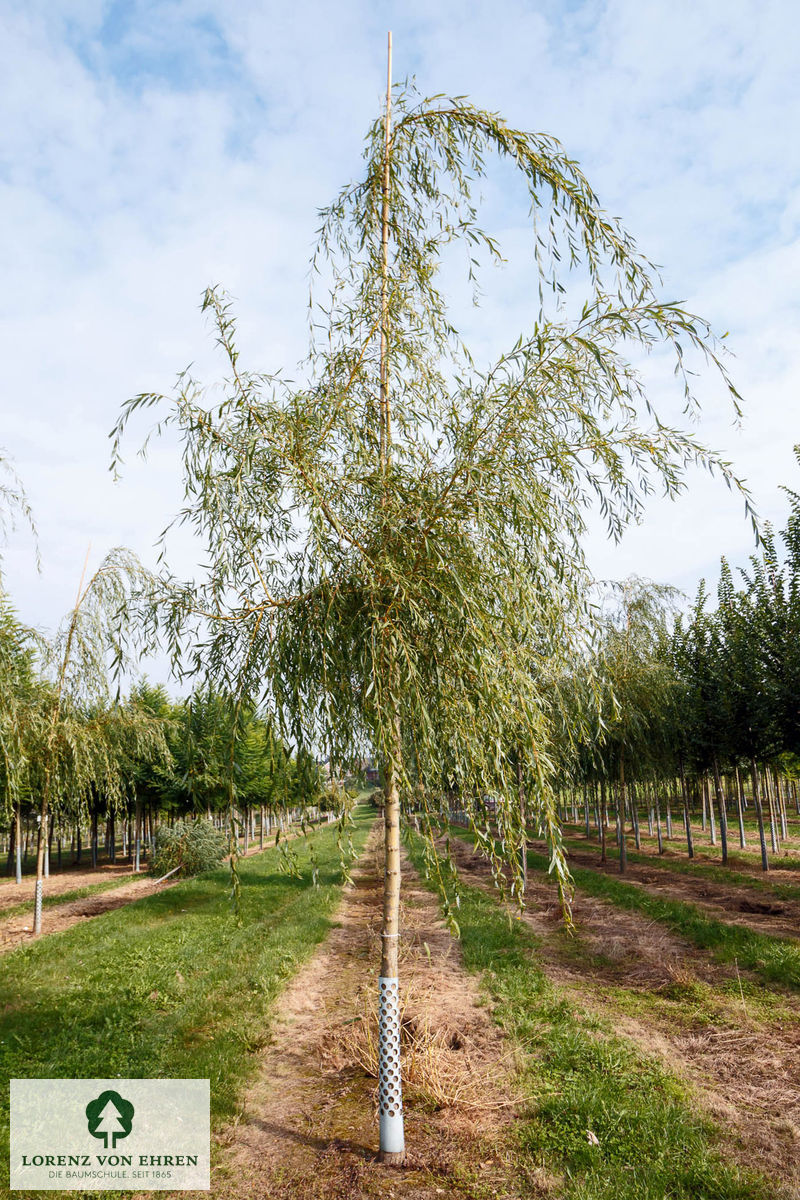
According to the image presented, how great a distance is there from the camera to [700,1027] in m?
7.04

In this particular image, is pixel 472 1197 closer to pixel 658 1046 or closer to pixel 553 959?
pixel 658 1046

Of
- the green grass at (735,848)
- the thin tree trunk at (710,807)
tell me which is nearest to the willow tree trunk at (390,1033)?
the green grass at (735,848)

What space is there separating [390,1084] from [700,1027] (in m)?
4.21

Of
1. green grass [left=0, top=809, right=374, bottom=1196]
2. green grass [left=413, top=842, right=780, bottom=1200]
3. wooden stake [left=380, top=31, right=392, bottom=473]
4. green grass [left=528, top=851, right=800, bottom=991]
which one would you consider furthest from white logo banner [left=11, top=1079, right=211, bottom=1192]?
green grass [left=528, top=851, right=800, bottom=991]

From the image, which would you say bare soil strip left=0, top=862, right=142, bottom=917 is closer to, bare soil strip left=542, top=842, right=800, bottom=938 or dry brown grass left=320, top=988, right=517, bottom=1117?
dry brown grass left=320, top=988, right=517, bottom=1117

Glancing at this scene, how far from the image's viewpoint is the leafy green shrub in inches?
842

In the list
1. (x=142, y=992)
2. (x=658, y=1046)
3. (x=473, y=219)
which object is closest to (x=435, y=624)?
(x=473, y=219)

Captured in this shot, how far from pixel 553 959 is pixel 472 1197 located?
6.02m

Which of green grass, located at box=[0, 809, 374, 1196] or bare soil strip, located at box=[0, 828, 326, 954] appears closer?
green grass, located at box=[0, 809, 374, 1196]

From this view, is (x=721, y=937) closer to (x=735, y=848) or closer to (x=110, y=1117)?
(x=110, y=1117)

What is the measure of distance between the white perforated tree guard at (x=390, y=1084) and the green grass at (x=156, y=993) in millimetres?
1261

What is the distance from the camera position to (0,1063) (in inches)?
249

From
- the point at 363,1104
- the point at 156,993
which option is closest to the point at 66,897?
the point at 156,993

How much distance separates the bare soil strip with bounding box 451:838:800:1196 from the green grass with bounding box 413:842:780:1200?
0.26m
